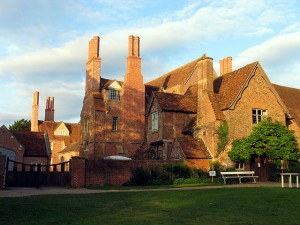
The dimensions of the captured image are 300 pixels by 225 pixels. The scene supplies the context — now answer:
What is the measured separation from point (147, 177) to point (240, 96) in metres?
11.3

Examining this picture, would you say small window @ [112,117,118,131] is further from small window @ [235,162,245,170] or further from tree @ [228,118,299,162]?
tree @ [228,118,299,162]

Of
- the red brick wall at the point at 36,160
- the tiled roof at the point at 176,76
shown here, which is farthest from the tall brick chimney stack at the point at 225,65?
the red brick wall at the point at 36,160

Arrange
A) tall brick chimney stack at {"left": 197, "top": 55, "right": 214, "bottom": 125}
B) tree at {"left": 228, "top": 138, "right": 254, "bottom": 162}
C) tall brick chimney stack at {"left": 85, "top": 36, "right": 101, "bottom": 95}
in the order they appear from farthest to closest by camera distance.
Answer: tall brick chimney stack at {"left": 85, "top": 36, "right": 101, "bottom": 95}, tall brick chimney stack at {"left": 197, "top": 55, "right": 214, "bottom": 125}, tree at {"left": 228, "top": 138, "right": 254, "bottom": 162}

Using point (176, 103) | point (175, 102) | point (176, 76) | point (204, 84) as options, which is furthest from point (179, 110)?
point (176, 76)

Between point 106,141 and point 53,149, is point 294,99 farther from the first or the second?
point 53,149

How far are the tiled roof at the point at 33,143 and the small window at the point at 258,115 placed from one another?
21176 millimetres

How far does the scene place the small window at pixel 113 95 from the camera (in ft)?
139

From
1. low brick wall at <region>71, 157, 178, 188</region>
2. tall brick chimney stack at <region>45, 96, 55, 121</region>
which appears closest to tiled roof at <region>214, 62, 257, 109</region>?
low brick wall at <region>71, 157, 178, 188</region>

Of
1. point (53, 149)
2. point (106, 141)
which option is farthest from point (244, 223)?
point (53, 149)

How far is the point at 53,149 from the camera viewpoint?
69.3 metres

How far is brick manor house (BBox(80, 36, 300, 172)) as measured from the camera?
30797mm

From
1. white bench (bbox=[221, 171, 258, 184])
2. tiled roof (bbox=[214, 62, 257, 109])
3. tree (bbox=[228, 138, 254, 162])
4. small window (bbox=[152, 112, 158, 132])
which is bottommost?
white bench (bbox=[221, 171, 258, 184])

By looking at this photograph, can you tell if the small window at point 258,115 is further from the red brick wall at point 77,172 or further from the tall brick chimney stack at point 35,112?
the tall brick chimney stack at point 35,112

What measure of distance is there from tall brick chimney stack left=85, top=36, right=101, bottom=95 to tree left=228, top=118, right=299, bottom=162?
802 inches
